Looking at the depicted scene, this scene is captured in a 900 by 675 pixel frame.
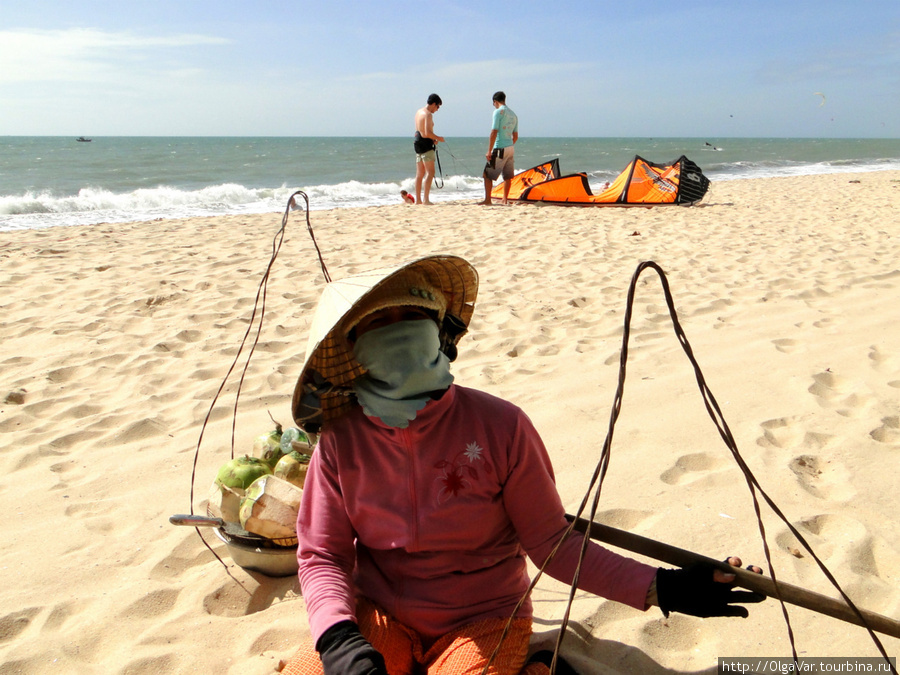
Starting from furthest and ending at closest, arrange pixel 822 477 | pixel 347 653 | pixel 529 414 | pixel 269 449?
1. pixel 529 414
2. pixel 822 477
3. pixel 269 449
4. pixel 347 653

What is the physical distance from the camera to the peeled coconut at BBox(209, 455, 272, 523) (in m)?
2.02

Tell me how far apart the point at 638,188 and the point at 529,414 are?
7.92 m

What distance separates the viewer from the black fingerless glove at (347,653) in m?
1.30

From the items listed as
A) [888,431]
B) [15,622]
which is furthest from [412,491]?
[888,431]

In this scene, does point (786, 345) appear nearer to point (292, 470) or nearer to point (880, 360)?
point (880, 360)

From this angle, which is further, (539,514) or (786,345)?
(786,345)

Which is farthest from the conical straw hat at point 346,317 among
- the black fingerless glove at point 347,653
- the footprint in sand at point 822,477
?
the footprint in sand at point 822,477

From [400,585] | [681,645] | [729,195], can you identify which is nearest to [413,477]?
[400,585]

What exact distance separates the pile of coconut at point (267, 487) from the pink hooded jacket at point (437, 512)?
327mm

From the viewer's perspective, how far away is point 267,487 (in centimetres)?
189

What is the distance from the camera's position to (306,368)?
1.51 metres

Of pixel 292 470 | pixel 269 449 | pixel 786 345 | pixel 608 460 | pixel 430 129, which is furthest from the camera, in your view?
pixel 430 129

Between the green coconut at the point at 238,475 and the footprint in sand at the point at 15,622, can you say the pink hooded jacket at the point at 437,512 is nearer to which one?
the green coconut at the point at 238,475

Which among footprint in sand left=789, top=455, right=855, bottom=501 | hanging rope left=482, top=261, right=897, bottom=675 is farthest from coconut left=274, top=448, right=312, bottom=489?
footprint in sand left=789, top=455, right=855, bottom=501
